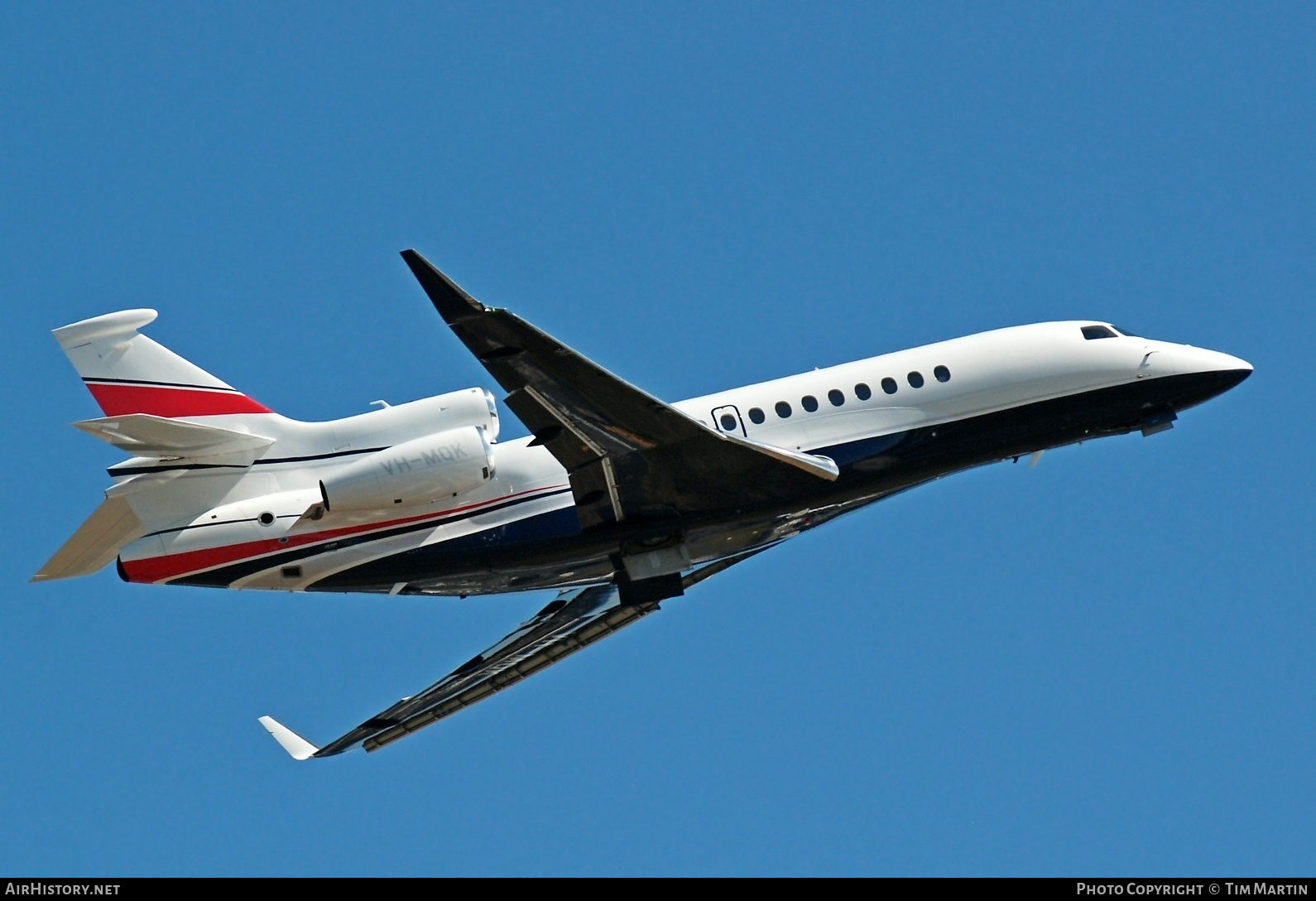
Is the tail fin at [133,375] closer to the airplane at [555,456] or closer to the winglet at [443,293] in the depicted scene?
the airplane at [555,456]

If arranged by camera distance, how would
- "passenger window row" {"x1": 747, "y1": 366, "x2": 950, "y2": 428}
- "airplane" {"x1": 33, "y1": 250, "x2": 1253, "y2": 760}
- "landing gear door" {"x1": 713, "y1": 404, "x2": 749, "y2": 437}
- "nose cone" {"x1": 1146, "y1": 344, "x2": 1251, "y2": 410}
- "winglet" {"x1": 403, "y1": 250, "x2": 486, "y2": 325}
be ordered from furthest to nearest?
"nose cone" {"x1": 1146, "y1": 344, "x2": 1251, "y2": 410} < "passenger window row" {"x1": 747, "y1": 366, "x2": 950, "y2": 428} < "landing gear door" {"x1": 713, "y1": 404, "x2": 749, "y2": 437} < "airplane" {"x1": 33, "y1": 250, "x2": 1253, "y2": 760} < "winglet" {"x1": 403, "y1": 250, "x2": 486, "y2": 325}

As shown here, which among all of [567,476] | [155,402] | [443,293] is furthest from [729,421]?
[155,402]

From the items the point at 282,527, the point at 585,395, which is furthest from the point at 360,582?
the point at 585,395

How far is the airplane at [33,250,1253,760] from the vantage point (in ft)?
79.8

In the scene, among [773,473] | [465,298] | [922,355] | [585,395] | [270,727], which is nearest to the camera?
[465,298]

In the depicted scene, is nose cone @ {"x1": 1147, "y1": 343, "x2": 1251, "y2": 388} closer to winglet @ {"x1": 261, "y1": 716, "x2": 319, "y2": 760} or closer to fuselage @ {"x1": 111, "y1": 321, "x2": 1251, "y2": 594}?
fuselage @ {"x1": 111, "y1": 321, "x2": 1251, "y2": 594}

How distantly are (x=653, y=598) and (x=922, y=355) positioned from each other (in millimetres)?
5992

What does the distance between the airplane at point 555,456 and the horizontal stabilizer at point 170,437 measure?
1.3 inches

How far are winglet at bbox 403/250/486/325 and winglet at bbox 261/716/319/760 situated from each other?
11.0 metres

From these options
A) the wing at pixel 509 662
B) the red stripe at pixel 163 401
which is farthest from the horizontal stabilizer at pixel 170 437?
the wing at pixel 509 662

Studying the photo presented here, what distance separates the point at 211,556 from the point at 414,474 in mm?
3410

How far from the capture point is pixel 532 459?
2620 centimetres

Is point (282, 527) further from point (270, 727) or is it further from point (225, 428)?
point (270, 727)

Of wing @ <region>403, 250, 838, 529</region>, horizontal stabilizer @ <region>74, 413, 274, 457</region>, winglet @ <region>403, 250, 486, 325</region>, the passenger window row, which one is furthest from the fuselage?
winglet @ <region>403, 250, 486, 325</region>
